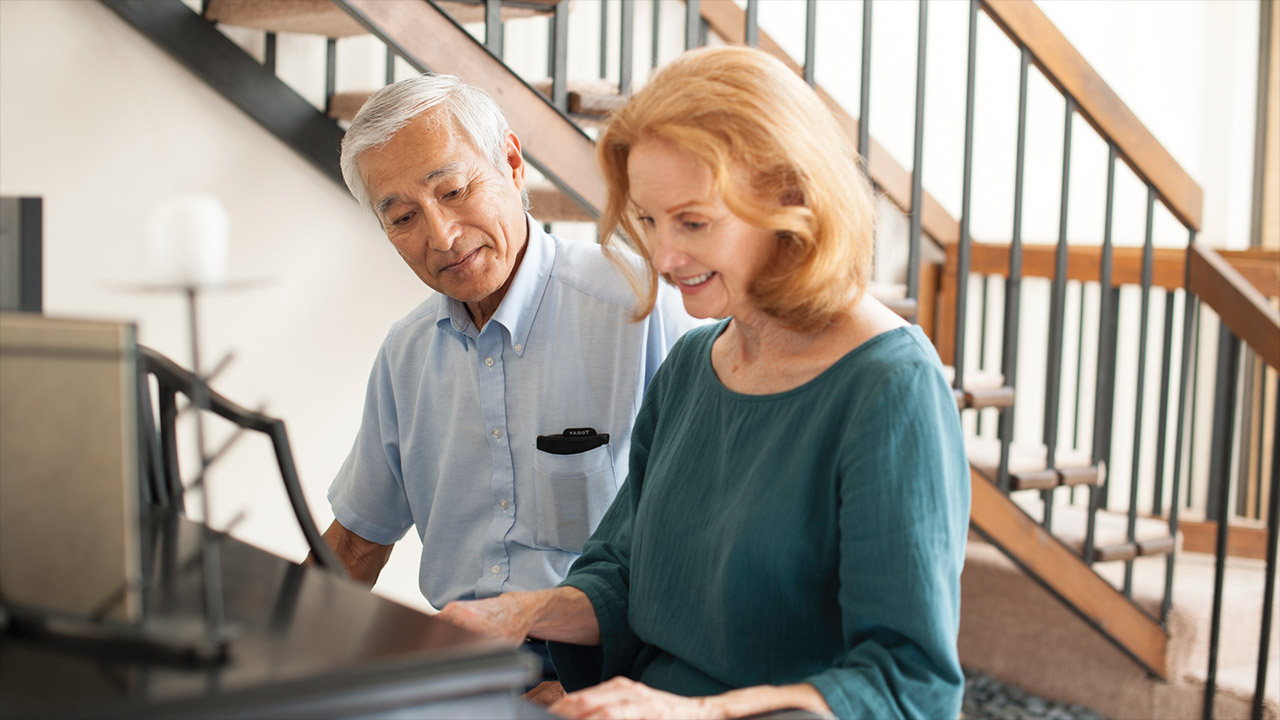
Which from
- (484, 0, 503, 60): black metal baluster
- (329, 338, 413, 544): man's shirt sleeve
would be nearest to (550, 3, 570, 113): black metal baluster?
(484, 0, 503, 60): black metal baluster

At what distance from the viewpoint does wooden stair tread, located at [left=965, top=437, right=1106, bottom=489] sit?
268 cm

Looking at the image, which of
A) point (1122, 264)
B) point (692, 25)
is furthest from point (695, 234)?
point (1122, 264)

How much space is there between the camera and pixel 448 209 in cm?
165

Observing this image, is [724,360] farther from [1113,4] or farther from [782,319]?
[1113,4]

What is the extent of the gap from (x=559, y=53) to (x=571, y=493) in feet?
3.43

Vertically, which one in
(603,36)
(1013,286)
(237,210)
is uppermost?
(603,36)

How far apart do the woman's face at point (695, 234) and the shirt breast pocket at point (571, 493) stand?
1.50 ft

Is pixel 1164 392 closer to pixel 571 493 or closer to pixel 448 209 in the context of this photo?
pixel 571 493

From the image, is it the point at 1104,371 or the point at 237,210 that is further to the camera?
the point at 1104,371

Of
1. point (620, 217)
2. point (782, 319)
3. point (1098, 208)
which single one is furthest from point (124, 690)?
point (1098, 208)

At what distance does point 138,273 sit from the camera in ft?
8.76

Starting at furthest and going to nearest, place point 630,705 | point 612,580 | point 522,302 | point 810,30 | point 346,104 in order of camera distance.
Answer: point 346,104 < point 810,30 < point 522,302 < point 612,580 < point 630,705

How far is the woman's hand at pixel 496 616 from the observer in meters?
1.24

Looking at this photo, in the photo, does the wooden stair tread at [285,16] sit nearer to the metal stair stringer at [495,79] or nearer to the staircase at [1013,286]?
the staircase at [1013,286]
